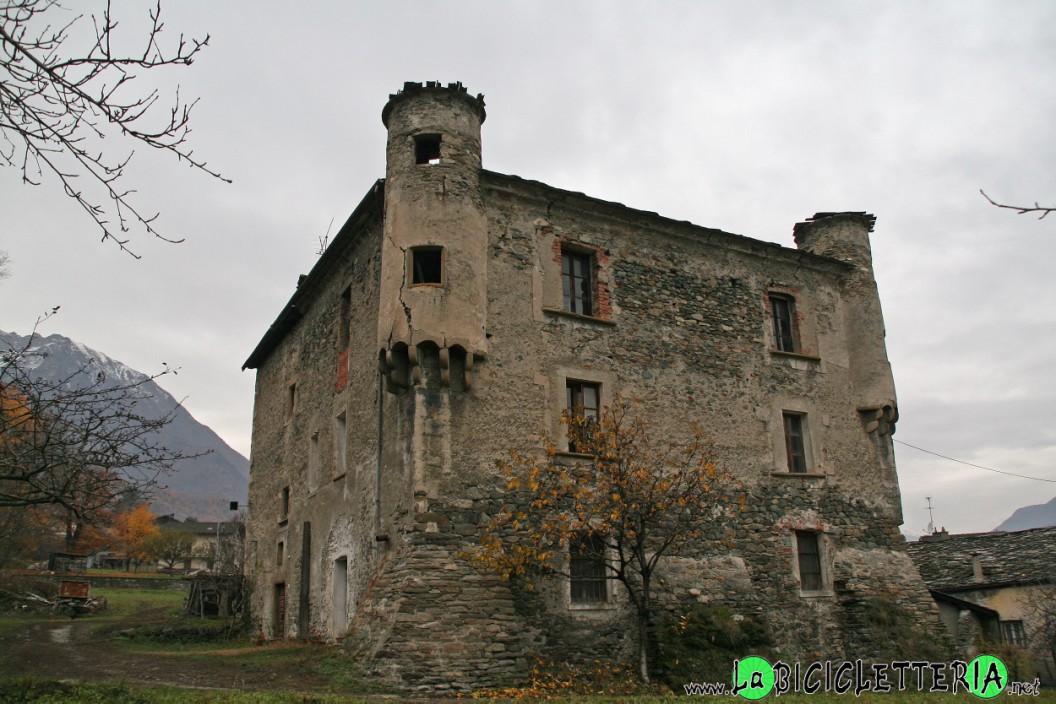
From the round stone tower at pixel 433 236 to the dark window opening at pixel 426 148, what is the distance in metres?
0.02

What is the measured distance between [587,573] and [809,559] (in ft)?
18.4

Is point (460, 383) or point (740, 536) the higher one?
point (460, 383)

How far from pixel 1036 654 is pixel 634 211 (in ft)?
58.7

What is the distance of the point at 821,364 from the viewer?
18.8 meters

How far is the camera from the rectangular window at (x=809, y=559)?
55.0 feet

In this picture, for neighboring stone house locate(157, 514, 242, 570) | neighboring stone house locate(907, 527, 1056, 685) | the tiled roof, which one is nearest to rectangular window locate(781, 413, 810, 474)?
neighboring stone house locate(907, 527, 1056, 685)

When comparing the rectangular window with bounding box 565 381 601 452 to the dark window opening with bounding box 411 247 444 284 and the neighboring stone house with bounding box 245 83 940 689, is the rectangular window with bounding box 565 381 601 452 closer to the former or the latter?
the neighboring stone house with bounding box 245 83 940 689

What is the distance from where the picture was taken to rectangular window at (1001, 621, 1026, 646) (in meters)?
23.6

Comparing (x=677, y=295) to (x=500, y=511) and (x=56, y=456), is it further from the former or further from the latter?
(x=56, y=456)

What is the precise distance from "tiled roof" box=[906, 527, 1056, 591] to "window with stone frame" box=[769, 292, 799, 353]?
12.0m

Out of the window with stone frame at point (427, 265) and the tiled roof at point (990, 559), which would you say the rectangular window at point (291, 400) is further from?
the tiled roof at point (990, 559)

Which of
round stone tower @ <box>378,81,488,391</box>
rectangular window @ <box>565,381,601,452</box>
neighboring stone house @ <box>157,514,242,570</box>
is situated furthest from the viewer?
neighboring stone house @ <box>157,514,242,570</box>

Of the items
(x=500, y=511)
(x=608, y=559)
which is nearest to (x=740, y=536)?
(x=608, y=559)

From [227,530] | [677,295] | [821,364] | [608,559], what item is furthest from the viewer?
[227,530]
